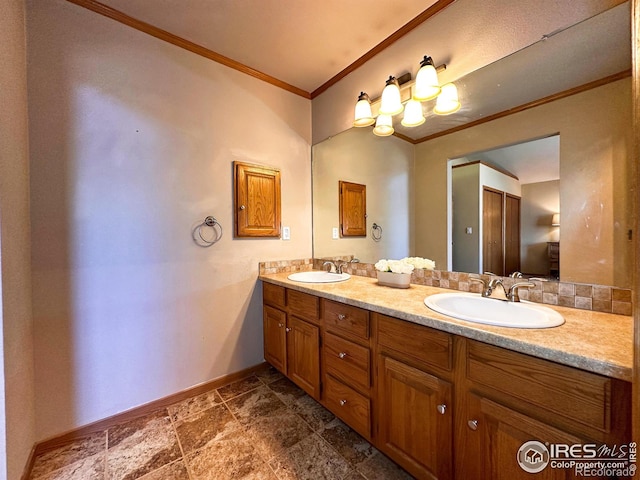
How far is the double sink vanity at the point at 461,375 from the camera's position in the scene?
66cm

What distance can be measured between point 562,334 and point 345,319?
2.74 feet

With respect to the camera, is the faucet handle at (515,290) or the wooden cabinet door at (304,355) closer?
the faucet handle at (515,290)

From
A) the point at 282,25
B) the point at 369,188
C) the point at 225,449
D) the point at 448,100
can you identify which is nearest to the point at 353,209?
the point at 369,188

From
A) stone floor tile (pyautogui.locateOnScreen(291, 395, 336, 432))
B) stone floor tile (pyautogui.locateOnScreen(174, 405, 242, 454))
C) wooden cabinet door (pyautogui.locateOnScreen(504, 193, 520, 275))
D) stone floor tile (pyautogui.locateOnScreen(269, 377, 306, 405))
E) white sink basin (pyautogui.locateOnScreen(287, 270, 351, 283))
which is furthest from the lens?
white sink basin (pyautogui.locateOnScreen(287, 270, 351, 283))

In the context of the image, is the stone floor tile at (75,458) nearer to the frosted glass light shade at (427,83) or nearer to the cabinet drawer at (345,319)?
the cabinet drawer at (345,319)

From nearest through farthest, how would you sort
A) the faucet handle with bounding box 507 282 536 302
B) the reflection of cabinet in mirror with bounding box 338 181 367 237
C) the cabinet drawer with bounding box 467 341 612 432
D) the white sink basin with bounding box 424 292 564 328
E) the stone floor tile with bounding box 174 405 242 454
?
1. the cabinet drawer with bounding box 467 341 612 432
2. the white sink basin with bounding box 424 292 564 328
3. the faucet handle with bounding box 507 282 536 302
4. the stone floor tile with bounding box 174 405 242 454
5. the reflection of cabinet in mirror with bounding box 338 181 367 237

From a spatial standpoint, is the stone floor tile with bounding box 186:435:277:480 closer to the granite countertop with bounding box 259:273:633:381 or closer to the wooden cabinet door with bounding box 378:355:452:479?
the wooden cabinet door with bounding box 378:355:452:479

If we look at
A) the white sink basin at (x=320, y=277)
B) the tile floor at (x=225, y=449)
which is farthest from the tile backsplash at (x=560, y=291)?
the tile floor at (x=225, y=449)

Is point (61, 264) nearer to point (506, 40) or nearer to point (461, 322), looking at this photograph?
point (461, 322)

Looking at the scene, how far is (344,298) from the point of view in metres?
1.29

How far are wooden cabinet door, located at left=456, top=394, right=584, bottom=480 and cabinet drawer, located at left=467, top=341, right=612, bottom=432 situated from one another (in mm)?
59

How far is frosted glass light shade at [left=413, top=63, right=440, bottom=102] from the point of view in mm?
1374

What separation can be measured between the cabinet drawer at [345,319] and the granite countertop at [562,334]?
5cm

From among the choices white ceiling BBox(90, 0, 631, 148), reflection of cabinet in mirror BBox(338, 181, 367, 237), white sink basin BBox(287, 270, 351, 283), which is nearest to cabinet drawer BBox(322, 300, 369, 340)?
white sink basin BBox(287, 270, 351, 283)
